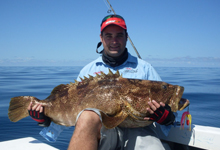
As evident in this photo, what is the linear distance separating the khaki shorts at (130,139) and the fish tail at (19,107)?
1.58 meters

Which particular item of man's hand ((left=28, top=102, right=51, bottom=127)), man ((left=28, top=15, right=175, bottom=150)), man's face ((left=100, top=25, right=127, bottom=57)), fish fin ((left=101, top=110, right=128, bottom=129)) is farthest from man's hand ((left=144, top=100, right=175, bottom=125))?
man's hand ((left=28, top=102, right=51, bottom=127))

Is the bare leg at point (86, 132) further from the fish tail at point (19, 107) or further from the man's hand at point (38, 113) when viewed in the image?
the fish tail at point (19, 107)

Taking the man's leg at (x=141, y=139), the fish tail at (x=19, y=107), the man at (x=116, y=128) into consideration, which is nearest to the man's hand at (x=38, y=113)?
the man at (x=116, y=128)

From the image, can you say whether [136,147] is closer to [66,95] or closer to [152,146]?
[152,146]

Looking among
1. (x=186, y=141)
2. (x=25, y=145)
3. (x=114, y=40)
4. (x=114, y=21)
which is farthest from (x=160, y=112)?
(x=25, y=145)

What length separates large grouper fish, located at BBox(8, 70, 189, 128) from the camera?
9.43 feet

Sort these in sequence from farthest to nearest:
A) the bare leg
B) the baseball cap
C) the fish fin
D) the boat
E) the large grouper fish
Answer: the baseball cap
the boat
the large grouper fish
the fish fin
the bare leg

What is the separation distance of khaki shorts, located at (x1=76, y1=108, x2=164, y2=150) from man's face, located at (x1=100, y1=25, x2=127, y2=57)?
152 cm

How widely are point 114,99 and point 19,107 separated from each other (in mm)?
1834

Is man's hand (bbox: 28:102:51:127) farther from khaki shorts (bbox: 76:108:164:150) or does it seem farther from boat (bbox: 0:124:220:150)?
khaki shorts (bbox: 76:108:164:150)

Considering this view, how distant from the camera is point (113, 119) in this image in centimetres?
268

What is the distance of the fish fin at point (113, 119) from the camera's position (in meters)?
2.52

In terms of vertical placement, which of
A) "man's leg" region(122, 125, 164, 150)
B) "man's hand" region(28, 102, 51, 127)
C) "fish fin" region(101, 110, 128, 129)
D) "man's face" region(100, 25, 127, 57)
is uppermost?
"man's face" region(100, 25, 127, 57)

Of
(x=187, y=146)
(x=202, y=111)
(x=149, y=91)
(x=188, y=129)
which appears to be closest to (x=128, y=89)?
(x=149, y=91)
